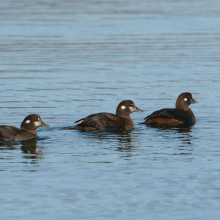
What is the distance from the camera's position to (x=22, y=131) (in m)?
15.9

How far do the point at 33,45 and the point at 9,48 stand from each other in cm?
155

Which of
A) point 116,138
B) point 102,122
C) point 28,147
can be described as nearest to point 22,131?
point 28,147

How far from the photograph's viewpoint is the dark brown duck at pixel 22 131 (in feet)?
50.2

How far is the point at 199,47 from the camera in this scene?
32875mm

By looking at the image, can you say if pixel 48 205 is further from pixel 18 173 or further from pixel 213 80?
pixel 213 80

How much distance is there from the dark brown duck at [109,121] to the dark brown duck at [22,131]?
109cm

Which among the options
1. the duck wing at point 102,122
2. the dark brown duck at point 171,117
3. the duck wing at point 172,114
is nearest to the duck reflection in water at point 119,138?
the duck wing at point 102,122

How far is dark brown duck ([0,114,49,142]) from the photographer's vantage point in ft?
50.2

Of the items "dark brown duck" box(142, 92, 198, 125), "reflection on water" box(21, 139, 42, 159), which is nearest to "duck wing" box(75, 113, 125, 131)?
"dark brown duck" box(142, 92, 198, 125)

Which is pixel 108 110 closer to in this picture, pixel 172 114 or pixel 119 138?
pixel 172 114

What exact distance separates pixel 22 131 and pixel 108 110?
454cm

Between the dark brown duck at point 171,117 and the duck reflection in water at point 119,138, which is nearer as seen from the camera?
the duck reflection in water at point 119,138

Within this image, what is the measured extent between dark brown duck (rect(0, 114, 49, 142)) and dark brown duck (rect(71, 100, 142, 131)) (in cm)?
109

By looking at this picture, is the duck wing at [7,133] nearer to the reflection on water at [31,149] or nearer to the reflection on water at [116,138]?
the reflection on water at [31,149]
